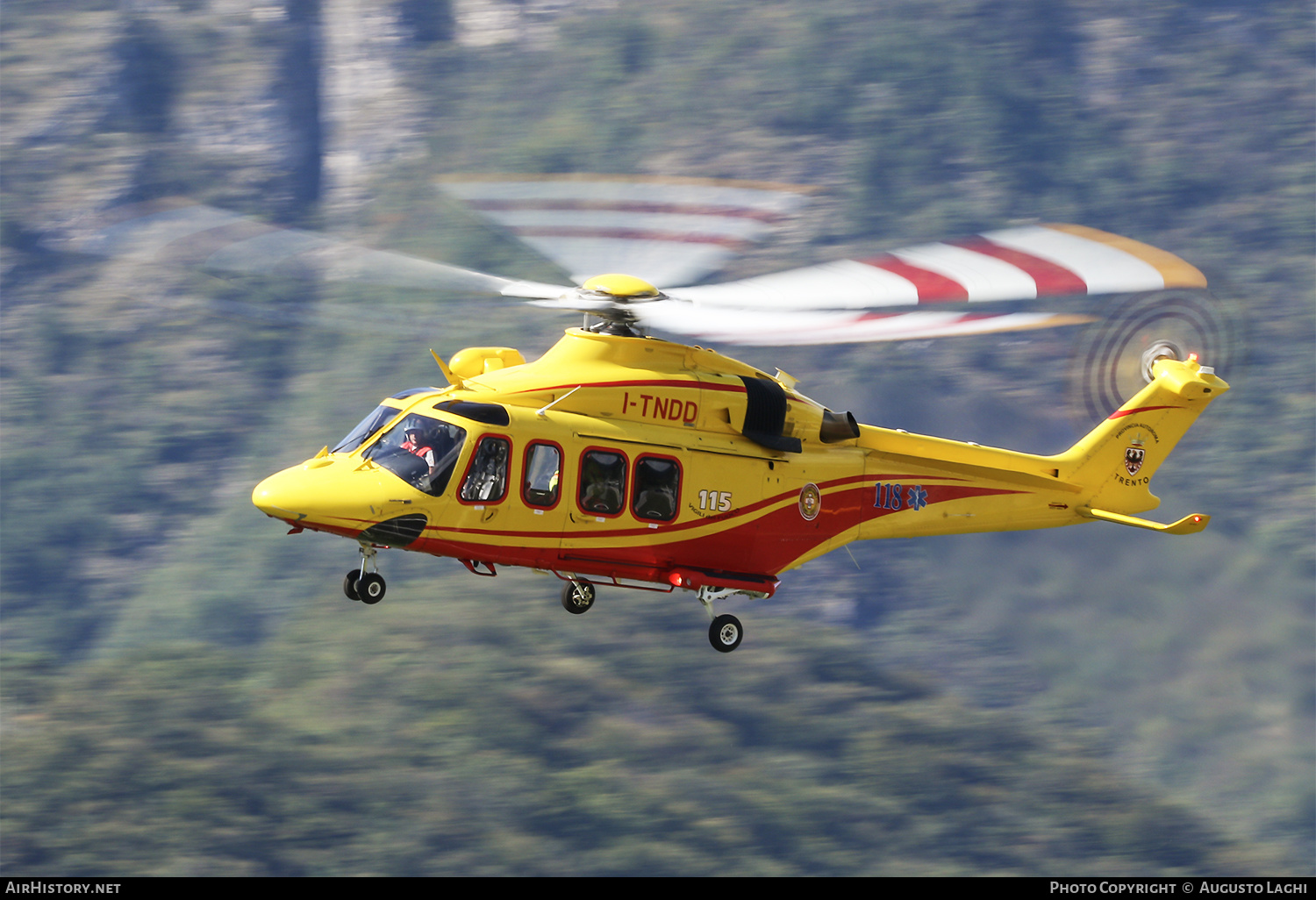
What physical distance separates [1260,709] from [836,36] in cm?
8755

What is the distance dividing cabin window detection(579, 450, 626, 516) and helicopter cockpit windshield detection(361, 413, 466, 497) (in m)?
1.24

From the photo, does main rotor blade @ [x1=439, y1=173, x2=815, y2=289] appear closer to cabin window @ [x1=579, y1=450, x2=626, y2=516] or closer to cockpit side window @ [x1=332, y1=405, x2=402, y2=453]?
cabin window @ [x1=579, y1=450, x2=626, y2=516]

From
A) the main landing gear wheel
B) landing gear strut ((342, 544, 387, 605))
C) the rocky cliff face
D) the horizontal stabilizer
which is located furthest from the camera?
the rocky cliff face

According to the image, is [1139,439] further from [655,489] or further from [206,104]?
[206,104]

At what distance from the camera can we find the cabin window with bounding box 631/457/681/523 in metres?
13.7

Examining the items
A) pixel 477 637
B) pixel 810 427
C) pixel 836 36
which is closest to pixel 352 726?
pixel 477 637

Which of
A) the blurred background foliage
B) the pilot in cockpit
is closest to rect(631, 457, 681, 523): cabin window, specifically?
the pilot in cockpit

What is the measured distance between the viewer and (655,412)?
13.9 metres

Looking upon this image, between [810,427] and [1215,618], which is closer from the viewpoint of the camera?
[810,427]

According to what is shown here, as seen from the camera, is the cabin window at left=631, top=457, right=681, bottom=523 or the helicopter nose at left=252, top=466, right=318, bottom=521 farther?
the cabin window at left=631, top=457, right=681, bottom=523

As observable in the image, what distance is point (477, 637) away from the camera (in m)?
65.2

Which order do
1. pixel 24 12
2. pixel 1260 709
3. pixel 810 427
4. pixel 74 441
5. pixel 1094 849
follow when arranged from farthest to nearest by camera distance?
pixel 24 12, pixel 74 441, pixel 1094 849, pixel 1260 709, pixel 810 427

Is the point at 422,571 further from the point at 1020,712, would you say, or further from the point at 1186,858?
the point at 1186,858

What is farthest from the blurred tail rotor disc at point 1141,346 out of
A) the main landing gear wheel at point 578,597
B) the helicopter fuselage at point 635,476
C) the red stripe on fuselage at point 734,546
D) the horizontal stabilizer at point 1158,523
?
the main landing gear wheel at point 578,597
